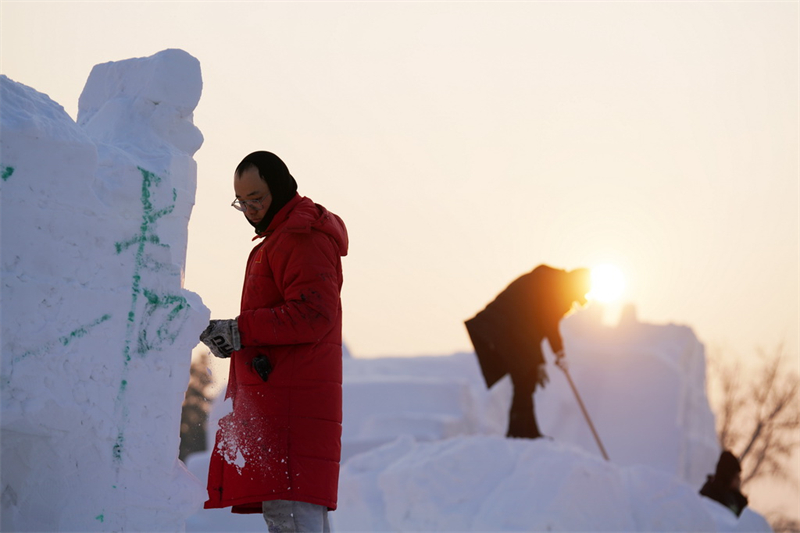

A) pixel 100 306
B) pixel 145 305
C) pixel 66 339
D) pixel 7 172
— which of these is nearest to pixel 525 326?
pixel 145 305

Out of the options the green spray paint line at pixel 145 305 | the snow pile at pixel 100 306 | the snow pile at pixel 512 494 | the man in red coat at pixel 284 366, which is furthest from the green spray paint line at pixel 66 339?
the snow pile at pixel 512 494

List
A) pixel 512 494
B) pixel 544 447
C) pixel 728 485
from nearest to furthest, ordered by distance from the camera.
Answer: pixel 512 494, pixel 544 447, pixel 728 485

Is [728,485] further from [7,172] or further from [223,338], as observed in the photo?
[7,172]

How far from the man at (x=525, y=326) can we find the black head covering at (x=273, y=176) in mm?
5472

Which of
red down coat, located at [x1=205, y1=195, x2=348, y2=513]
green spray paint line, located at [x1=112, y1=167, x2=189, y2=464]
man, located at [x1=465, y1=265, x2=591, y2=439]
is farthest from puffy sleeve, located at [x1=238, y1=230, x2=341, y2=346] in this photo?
man, located at [x1=465, y1=265, x2=591, y2=439]

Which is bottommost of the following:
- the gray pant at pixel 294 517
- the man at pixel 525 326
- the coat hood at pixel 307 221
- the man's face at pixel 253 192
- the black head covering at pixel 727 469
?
the gray pant at pixel 294 517

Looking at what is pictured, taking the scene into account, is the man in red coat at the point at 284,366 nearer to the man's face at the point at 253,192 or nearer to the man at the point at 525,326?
the man's face at the point at 253,192

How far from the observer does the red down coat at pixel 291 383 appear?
2.61 metres

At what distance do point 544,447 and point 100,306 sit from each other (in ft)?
15.4

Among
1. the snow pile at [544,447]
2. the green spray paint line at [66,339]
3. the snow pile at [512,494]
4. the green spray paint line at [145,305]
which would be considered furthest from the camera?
the snow pile at [544,447]

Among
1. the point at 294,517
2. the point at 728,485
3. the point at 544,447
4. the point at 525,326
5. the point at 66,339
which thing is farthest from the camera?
the point at 728,485

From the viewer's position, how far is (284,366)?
105 inches

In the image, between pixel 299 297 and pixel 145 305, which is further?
pixel 145 305

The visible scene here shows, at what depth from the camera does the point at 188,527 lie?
268 inches
